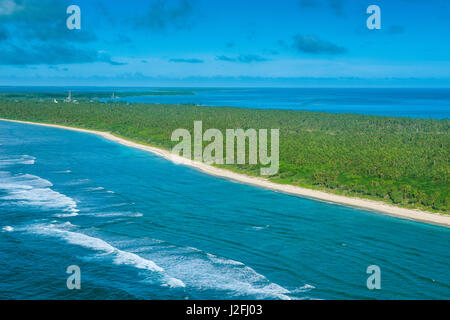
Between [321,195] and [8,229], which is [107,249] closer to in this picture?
[8,229]

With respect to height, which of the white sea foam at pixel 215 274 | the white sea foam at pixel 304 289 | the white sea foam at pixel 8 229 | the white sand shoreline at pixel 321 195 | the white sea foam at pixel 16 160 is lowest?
the white sea foam at pixel 304 289

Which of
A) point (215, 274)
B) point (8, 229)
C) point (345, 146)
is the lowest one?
point (215, 274)

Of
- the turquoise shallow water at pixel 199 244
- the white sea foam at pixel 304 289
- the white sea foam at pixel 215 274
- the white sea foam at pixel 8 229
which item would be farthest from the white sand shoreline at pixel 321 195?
the white sea foam at pixel 8 229

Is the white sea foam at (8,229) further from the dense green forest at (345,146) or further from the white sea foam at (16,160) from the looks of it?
the dense green forest at (345,146)

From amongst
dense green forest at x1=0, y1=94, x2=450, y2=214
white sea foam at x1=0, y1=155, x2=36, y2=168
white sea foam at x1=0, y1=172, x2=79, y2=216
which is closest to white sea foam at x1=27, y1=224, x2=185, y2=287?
white sea foam at x1=0, y1=172, x2=79, y2=216

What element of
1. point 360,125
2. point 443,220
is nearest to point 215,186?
point 443,220

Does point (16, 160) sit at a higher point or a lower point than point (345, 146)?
lower

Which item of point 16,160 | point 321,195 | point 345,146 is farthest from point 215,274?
point 16,160
